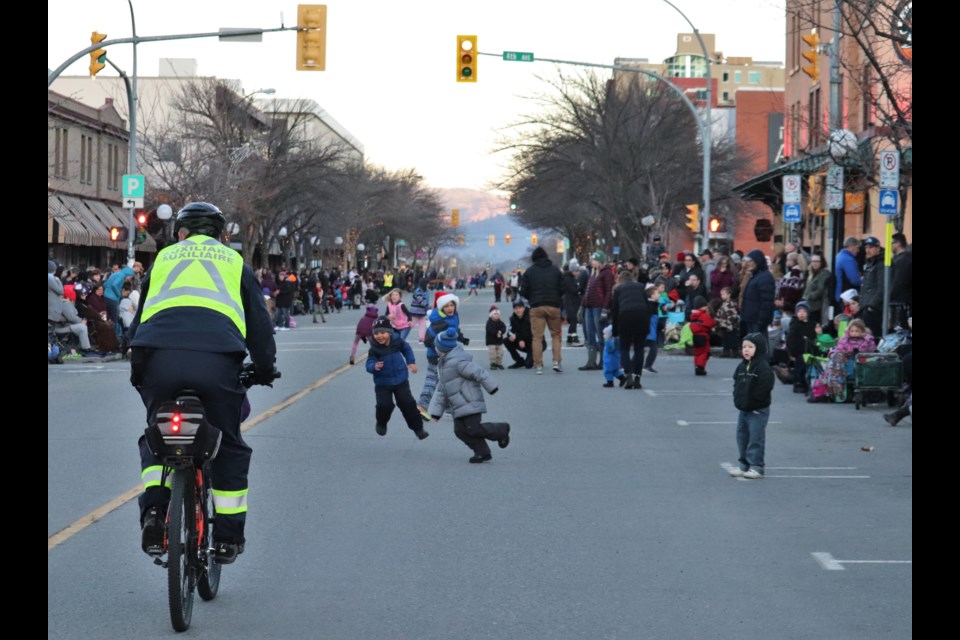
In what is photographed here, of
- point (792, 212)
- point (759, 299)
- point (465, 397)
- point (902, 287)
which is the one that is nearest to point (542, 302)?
point (759, 299)

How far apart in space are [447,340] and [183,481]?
270 inches

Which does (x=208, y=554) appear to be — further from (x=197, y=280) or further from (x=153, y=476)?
(x=197, y=280)

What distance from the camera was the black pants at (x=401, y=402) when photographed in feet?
46.6

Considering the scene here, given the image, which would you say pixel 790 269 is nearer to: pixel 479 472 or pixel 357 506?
pixel 479 472

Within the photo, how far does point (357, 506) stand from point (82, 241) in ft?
154

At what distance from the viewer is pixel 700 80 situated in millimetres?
158625

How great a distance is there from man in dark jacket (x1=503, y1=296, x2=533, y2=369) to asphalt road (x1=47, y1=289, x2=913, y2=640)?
7.85 meters

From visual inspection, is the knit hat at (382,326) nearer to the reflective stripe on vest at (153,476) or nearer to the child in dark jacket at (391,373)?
the child in dark jacket at (391,373)

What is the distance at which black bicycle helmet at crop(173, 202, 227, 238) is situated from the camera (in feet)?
23.4

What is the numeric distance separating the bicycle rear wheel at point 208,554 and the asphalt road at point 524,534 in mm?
120

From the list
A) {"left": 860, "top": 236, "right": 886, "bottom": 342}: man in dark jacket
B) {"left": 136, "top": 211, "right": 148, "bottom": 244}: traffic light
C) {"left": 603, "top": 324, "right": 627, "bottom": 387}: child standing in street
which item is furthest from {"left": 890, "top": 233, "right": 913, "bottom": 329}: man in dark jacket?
{"left": 136, "top": 211, "right": 148, "bottom": 244}: traffic light
